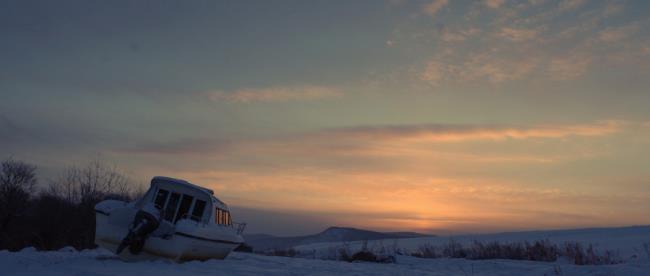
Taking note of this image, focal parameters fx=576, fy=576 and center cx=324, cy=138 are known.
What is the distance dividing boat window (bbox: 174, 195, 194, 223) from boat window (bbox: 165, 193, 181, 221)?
167 millimetres

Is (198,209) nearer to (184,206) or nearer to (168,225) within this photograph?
(184,206)

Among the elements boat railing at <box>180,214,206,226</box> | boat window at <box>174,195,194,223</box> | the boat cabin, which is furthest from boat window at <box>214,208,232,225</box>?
boat window at <box>174,195,194,223</box>

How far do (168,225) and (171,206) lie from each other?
2.11m

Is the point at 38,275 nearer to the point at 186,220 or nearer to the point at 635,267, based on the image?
the point at 186,220

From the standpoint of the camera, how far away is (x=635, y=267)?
14.2 meters

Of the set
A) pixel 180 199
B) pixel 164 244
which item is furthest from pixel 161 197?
pixel 164 244

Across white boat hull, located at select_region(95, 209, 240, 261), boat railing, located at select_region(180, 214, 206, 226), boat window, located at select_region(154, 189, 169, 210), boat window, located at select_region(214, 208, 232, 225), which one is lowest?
white boat hull, located at select_region(95, 209, 240, 261)

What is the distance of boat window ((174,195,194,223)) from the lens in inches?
765

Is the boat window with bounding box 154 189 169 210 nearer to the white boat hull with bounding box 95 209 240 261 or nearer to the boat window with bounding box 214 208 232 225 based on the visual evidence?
the white boat hull with bounding box 95 209 240 261

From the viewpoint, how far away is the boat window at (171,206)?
1930cm

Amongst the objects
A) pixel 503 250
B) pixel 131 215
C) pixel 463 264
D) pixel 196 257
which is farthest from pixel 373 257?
pixel 131 215

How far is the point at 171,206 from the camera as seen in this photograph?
19.4 meters

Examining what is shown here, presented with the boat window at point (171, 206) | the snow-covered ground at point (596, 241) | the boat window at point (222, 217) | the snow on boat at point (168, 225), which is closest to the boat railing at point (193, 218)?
the snow on boat at point (168, 225)

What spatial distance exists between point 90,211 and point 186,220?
24145mm
